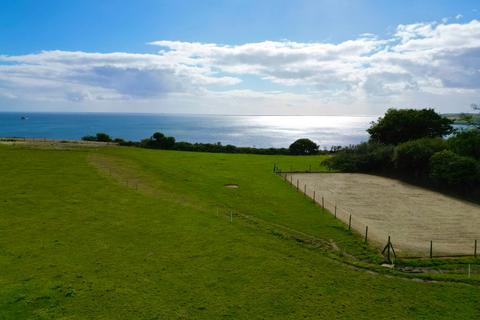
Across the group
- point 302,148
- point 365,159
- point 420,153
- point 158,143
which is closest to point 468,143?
point 420,153

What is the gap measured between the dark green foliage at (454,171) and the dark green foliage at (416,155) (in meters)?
A: 3.25

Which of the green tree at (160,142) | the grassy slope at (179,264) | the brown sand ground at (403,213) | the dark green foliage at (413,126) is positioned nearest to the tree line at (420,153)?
the dark green foliage at (413,126)

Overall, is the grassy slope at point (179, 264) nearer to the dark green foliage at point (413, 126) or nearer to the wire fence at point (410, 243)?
the wire fence at point (410, 243)

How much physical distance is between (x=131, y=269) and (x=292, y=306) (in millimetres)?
8075

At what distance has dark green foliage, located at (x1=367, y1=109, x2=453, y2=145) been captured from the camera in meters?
54.0

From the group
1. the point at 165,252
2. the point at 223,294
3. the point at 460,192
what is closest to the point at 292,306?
the point at 223,294

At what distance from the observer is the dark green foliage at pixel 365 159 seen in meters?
46.9

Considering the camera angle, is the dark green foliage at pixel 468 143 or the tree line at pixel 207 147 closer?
the dark green foliage at pixel 468 143

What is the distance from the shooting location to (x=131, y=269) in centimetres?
1588

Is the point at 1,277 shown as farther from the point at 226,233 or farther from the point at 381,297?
the point at 381,297

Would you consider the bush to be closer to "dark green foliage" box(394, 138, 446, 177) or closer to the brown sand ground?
the brown sand ground

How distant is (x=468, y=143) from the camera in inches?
1436

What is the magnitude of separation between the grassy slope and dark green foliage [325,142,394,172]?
2043cm

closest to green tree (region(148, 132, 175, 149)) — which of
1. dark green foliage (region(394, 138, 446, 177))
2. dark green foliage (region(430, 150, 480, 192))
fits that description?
dark green foliage (region(394, 138, 446, 177))
